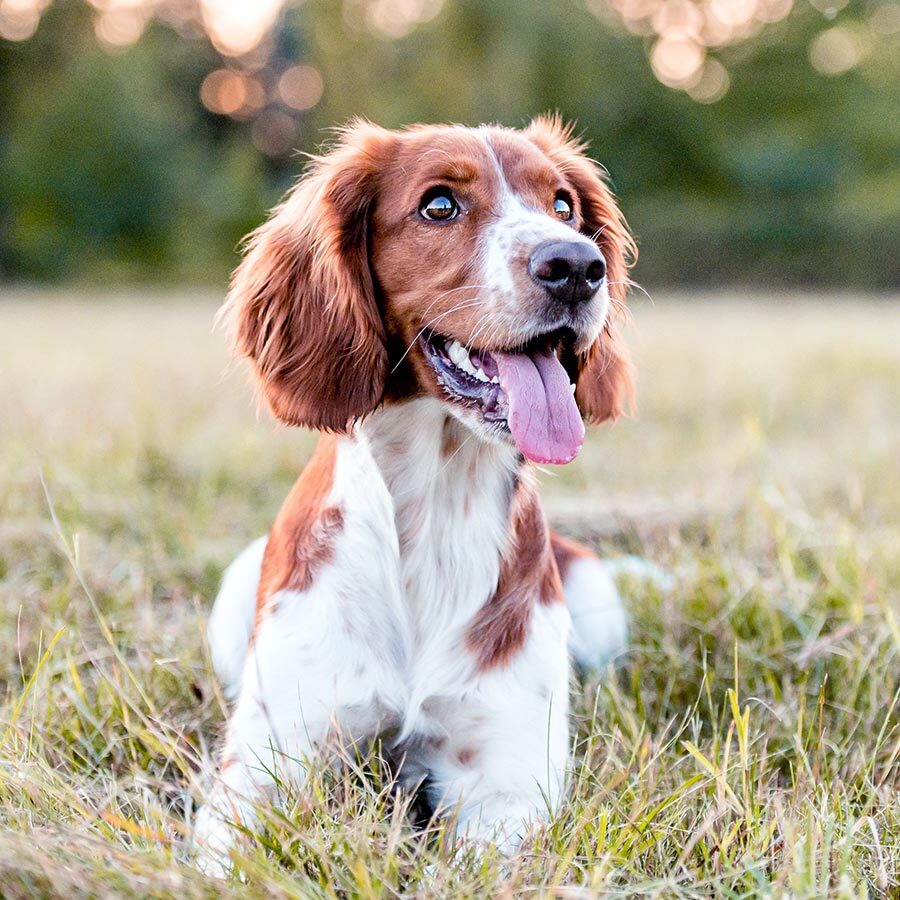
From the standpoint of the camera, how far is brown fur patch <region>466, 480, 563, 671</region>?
2.46 meters

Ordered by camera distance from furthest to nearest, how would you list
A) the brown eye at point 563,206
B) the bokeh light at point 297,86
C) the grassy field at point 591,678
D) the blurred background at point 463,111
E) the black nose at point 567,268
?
the bokeh light at point 297,86 < the blurred background at point 463,111 < the brown eye at point 563,206 < the black nose at point 567,268 < the grassy field at point 591,678

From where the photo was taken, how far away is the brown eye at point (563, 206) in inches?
109

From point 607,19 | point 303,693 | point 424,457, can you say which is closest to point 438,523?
point 424,457

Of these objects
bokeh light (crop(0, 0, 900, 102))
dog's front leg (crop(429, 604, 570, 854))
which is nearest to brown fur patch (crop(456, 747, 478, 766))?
dog's front leg (crop(429, 604, 570, 854))

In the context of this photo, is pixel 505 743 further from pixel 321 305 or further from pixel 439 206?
pixel 439 206

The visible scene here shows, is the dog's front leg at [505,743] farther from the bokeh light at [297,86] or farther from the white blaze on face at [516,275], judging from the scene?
the bokeh light at [297,86]

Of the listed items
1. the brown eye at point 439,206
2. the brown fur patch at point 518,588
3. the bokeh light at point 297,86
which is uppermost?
the bokeh light at point 297,86

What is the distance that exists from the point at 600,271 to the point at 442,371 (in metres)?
0.42

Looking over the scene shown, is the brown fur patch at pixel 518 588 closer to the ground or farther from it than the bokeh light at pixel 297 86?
closer to the ground

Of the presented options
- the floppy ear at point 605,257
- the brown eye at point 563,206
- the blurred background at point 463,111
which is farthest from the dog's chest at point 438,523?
the blurred background at point 463,111

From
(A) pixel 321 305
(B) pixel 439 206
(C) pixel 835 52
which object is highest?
(C) pixel 835 52

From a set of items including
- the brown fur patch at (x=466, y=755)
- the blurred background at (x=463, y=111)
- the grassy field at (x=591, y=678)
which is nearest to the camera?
the grassy field at (x=591, y=678)

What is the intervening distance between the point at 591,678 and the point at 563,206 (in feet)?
3.99

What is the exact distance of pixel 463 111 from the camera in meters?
24.2
